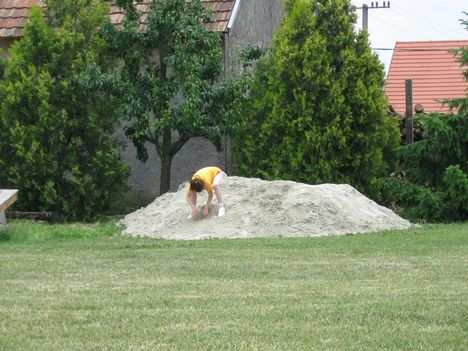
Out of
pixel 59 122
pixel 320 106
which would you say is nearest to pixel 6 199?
pixel 59 122

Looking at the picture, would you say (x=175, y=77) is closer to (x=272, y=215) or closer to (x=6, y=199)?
(x=272, y=215)

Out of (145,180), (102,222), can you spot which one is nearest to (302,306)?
(102,222)

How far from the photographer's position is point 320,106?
71.3 ft

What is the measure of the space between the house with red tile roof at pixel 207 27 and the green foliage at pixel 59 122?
1738 mm

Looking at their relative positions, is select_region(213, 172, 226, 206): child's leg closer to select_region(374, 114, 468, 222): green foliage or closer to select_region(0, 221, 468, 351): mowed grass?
select_region(0, 221, 468, 351): mowed grass

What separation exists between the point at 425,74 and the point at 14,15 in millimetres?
17763

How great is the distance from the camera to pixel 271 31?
2838 cm

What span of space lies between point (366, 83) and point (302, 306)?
1366 centimetres

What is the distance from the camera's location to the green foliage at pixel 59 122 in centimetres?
2138

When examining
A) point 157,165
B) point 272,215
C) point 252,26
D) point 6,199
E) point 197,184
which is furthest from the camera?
point 252,26

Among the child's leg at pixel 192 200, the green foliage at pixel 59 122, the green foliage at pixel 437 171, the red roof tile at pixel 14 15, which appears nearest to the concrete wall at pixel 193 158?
the green foliage at pixel 59 122

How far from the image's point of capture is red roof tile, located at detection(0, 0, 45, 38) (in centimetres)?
2447

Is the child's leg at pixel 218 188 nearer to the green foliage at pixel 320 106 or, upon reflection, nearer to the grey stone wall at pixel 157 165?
the green foliage at pixel 320 106

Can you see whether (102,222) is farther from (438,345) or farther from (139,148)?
(438,345)
